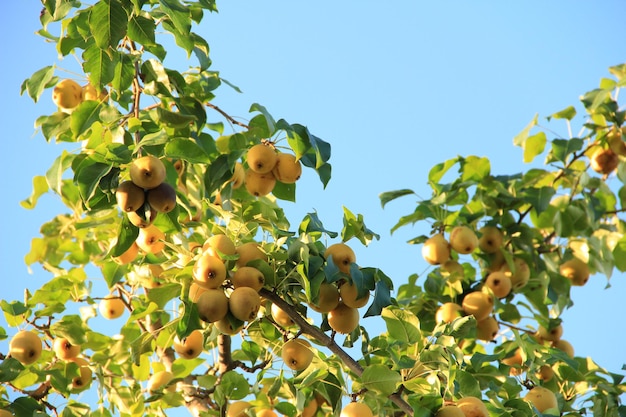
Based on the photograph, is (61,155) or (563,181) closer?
(61,155)

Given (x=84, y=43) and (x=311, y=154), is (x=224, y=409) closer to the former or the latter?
(x=311, y=154)

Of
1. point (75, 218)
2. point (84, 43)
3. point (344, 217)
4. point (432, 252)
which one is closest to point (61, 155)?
point (84, 43)

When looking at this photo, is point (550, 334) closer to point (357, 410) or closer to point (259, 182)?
point (259, 182)

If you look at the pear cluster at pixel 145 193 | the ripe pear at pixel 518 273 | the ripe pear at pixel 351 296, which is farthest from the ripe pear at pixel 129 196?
the ripe pear at pixel 518 273

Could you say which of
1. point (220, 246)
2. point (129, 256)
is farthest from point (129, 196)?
point (129, 256)

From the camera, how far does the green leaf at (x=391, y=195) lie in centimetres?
391

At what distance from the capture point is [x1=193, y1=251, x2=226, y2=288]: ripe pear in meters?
2.47

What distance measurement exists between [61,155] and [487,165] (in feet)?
7.09

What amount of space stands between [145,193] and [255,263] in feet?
1.48

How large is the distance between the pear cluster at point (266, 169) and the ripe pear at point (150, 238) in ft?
1.28

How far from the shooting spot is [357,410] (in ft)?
7.82

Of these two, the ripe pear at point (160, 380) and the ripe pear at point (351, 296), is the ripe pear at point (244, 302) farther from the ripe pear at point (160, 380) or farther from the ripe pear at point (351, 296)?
the ripe pear at point (160, 380)

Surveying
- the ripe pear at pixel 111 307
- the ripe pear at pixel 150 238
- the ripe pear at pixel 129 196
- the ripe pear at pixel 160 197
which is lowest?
the ripe pear at pixel 129 196

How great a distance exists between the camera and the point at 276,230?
8.64ft
